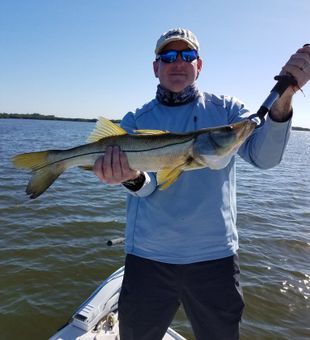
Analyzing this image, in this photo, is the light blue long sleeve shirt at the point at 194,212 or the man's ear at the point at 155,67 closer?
the light blue long sleeve shirt at the point at 194,212

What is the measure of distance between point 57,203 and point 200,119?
35.3 ft

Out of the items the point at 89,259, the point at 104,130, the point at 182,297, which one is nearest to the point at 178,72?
the point at 104,130

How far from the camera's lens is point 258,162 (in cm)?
332

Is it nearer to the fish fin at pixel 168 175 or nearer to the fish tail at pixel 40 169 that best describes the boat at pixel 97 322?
the fish tail at pixel 40 169

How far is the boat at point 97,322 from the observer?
482 cm

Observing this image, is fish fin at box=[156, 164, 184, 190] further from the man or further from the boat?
the boat

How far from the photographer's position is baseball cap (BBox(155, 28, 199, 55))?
3764mm

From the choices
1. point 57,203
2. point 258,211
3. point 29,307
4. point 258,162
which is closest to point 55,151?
point 258,162

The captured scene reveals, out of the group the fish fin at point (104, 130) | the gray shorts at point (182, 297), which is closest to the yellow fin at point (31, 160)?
the fish fin at point (104, 130)

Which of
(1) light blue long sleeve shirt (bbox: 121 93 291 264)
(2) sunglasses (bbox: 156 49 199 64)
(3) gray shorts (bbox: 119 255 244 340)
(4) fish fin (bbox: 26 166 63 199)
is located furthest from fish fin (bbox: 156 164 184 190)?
(2) sunglasses (bbox: 156 49 199 64)

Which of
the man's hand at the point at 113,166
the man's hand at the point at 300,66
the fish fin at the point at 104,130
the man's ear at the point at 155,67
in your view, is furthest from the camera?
the man's ear at the point at 155,67

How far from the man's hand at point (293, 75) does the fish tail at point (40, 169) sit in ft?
6.77

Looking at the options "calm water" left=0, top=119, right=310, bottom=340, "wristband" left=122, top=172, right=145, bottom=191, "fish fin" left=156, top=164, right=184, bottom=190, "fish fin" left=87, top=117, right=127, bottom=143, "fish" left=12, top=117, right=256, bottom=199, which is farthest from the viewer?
"calm water" left=0, top=119, right=310, bottom=340

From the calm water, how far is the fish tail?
4.12m
